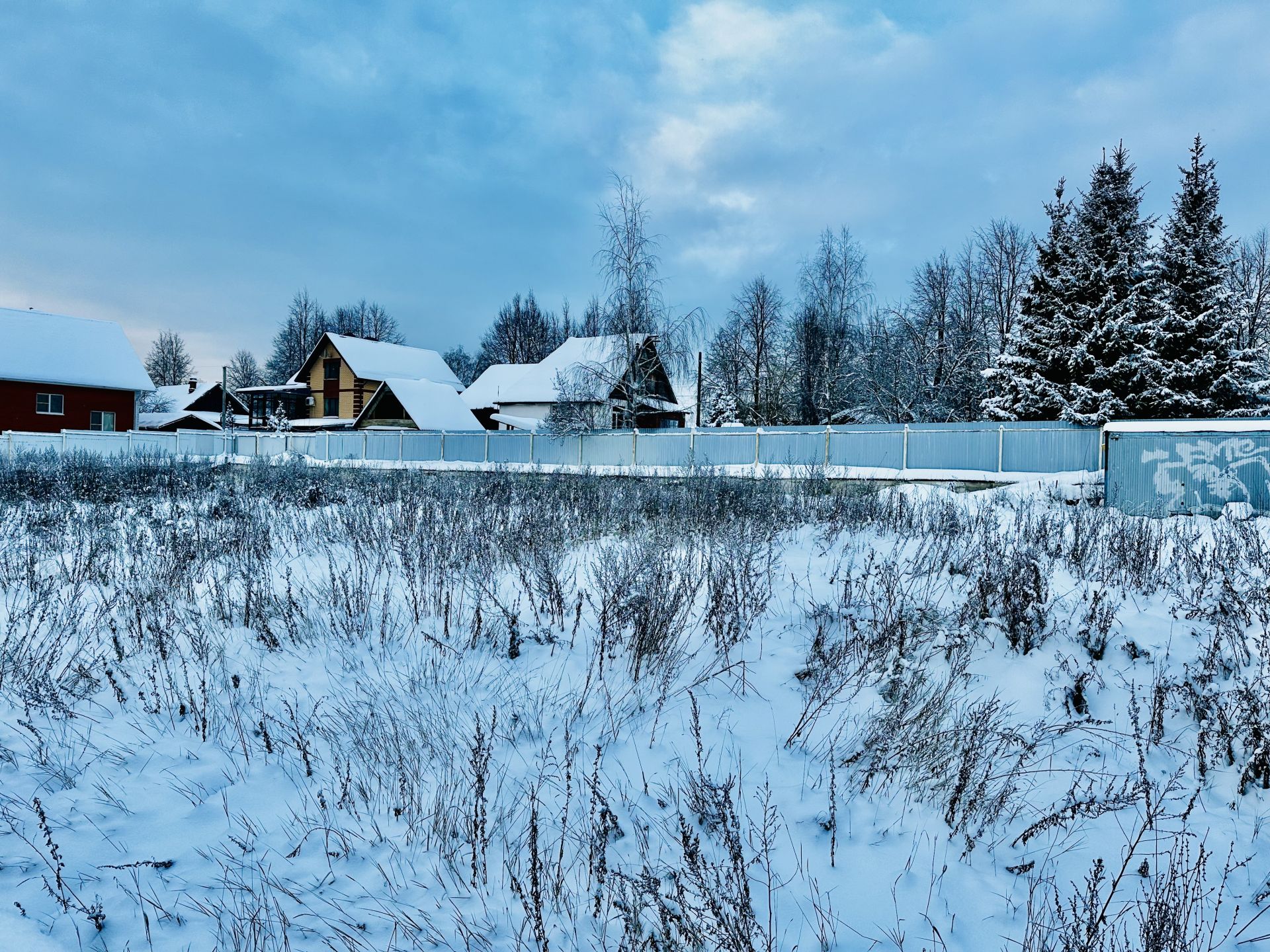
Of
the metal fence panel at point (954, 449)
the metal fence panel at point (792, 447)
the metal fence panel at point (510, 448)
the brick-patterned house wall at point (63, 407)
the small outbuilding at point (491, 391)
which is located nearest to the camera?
the metal fence panel at point (954, 449)

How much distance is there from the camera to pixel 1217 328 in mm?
19703

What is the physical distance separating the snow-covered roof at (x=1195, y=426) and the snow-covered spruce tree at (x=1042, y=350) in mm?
8003

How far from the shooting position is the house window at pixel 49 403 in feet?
111

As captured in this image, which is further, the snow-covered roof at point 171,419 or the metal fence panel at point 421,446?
the snow-covered roof at point 171,419

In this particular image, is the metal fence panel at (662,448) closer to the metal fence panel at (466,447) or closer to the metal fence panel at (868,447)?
the metal fence panel at (868,447)

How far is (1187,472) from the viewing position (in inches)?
465

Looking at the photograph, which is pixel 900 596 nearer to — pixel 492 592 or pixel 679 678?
pixel 679 678

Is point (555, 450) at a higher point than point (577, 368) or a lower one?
lower

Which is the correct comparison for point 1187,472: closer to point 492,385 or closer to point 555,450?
point 555,450

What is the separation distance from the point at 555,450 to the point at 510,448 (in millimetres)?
2243

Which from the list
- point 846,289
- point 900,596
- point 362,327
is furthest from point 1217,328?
point 362,327

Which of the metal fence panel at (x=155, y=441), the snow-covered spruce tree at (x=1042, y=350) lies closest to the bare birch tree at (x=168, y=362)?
the metal fence panel at (x=155, y=441)

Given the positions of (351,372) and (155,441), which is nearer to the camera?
(155,441)

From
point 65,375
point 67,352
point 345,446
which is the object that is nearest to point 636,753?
point 345,446
